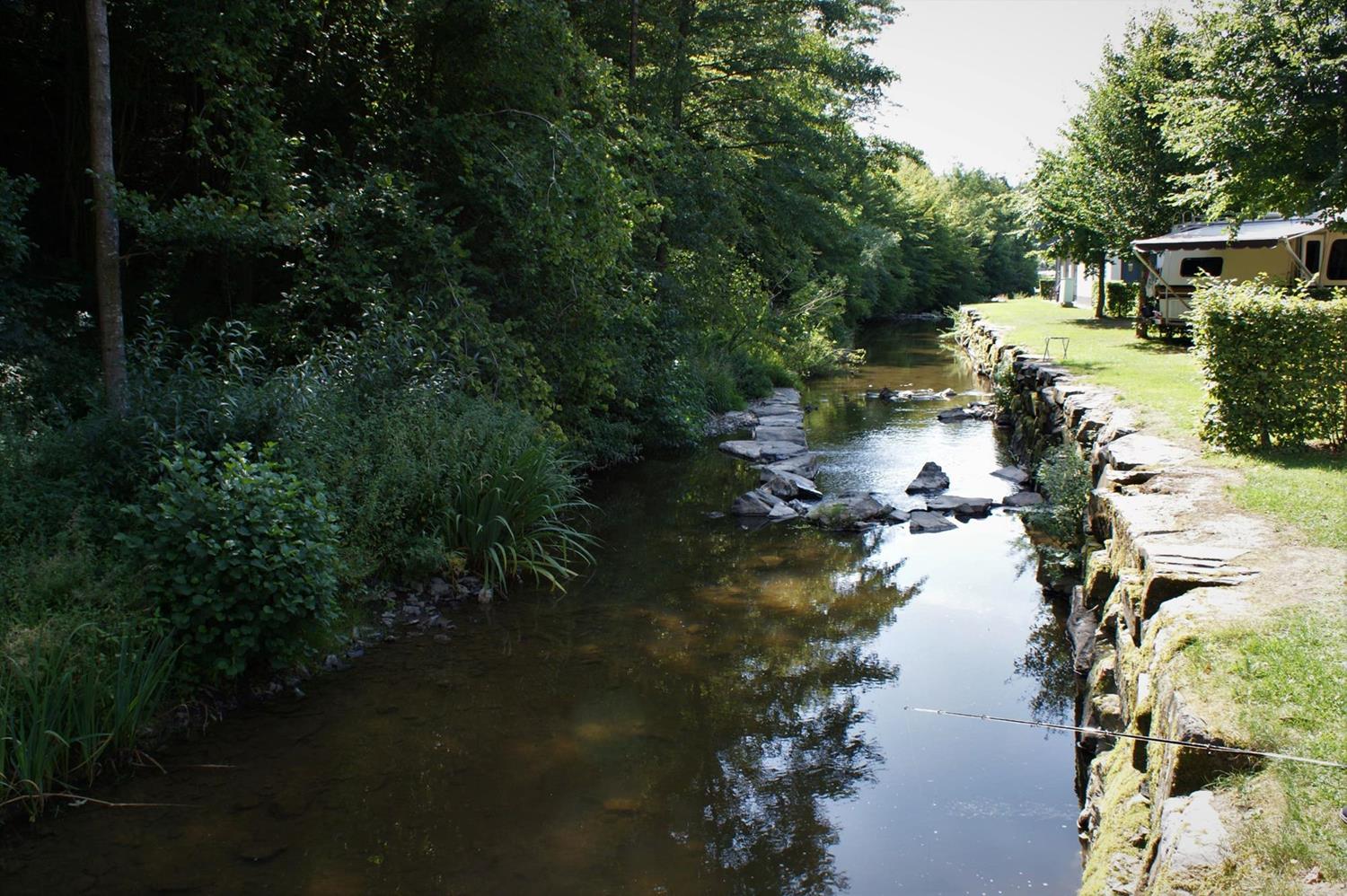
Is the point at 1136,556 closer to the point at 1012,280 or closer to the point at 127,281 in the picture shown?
the point at 127,281

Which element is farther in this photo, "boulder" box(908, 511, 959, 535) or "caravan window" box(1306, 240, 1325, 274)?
"caravan window" box(1306, 240, 1325, 274)

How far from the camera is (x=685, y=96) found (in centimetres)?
1762

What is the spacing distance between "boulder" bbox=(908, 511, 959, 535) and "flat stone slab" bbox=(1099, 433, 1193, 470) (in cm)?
226

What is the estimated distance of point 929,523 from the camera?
11.0 m

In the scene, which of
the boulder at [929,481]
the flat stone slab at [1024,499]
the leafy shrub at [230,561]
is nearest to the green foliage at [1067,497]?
the flat stone slab at [1024,499]

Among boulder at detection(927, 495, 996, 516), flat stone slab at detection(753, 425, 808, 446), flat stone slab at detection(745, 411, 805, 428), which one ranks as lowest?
boulder at detection(927, 495, 996, 516)

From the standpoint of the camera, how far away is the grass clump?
2.91 metres

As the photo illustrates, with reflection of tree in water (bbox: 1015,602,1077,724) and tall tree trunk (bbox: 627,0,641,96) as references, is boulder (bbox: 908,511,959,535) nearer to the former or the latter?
reflection of tree in water (bbox: 1015,602,1077,724)

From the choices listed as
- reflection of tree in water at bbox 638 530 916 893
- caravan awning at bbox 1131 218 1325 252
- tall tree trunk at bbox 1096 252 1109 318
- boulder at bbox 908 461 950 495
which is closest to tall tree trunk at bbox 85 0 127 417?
reflection of tree in water at bbox 638 530 916 893

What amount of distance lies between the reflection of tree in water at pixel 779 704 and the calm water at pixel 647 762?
0.02m

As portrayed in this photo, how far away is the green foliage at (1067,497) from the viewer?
9.10 meters

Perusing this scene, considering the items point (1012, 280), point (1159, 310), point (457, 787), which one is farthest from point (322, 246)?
point (1012, 280)

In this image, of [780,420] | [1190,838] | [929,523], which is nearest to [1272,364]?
[929,523]

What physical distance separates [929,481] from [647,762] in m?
8.10
